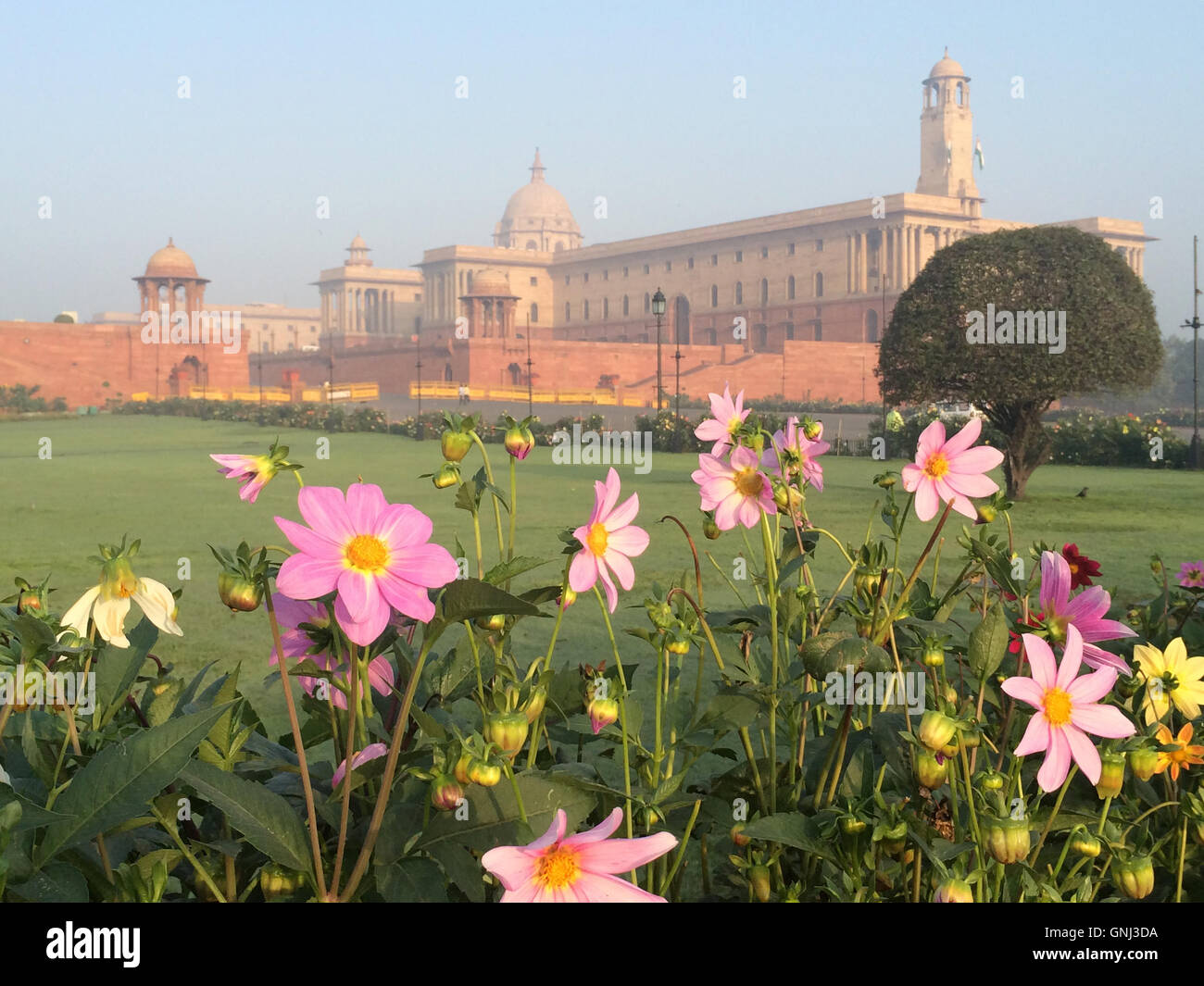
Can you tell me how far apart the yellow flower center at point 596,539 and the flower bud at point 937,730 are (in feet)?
1.03

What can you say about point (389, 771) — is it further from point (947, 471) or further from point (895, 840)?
point (947, 471)

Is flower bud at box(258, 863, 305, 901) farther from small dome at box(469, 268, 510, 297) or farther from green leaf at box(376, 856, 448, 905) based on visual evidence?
small dome at box(469, 268, 510, 297)

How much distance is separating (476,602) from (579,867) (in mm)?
202

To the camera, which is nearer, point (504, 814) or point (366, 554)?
point (366, 554)

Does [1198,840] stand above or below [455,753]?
below

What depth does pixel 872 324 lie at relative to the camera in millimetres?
41344

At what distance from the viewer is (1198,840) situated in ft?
3.93

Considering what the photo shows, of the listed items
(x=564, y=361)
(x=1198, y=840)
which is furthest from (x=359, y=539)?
(x=564, y=361)

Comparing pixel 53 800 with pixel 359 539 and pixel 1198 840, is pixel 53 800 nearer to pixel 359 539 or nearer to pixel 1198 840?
pixel 359 539

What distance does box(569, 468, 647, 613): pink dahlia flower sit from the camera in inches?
39.6

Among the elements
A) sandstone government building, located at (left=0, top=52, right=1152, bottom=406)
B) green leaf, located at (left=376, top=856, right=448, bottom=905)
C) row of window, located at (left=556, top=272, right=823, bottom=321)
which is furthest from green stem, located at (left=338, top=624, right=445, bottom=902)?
row of window, located at (left=556, top=272, right=823, bottom=321)

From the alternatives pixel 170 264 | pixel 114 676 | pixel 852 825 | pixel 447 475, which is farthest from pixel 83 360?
pixel 852 825

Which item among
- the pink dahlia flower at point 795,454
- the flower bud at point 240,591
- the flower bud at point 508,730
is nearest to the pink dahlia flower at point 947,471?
the pink dahlia flower at point 795,454
